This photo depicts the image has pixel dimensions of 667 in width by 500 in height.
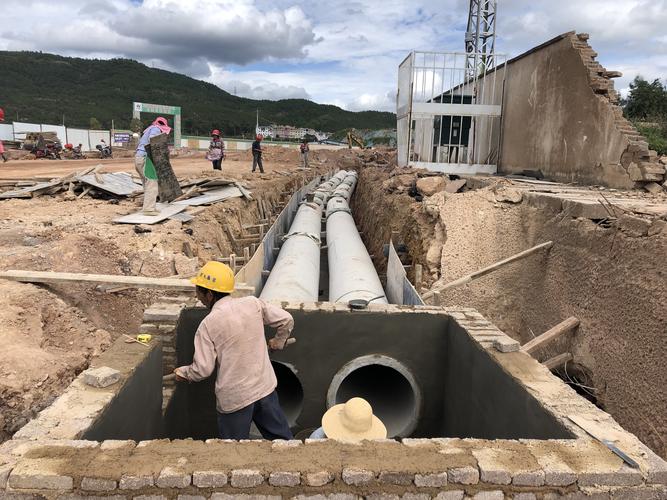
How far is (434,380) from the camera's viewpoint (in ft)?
16.9

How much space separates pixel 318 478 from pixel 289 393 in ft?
11.7

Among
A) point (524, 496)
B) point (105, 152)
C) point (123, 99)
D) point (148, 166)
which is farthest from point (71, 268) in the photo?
point (123, 99)

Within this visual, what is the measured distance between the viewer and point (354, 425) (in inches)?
112

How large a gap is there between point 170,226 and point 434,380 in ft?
15.2

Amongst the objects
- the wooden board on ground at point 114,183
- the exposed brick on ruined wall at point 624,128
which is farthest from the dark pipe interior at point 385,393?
the wooden board on ground at point 114,183

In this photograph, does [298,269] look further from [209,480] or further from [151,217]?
[209,480]

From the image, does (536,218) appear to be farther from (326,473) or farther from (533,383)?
(326,473)

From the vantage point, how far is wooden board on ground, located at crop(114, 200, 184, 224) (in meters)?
7.40

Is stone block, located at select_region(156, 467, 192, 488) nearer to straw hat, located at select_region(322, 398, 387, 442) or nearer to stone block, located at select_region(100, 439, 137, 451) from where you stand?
stone block, located at select_region(100, 439, 137, 451)

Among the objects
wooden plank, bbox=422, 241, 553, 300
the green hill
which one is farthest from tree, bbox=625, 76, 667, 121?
the green hill

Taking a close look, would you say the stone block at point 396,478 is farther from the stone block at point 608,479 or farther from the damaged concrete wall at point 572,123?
the damaged concrete wall at point 572,123

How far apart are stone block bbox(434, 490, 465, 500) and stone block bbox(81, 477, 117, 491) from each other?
1479 mm

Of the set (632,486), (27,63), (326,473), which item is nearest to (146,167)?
(326,473)

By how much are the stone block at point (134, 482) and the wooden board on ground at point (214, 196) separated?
7118 mm
